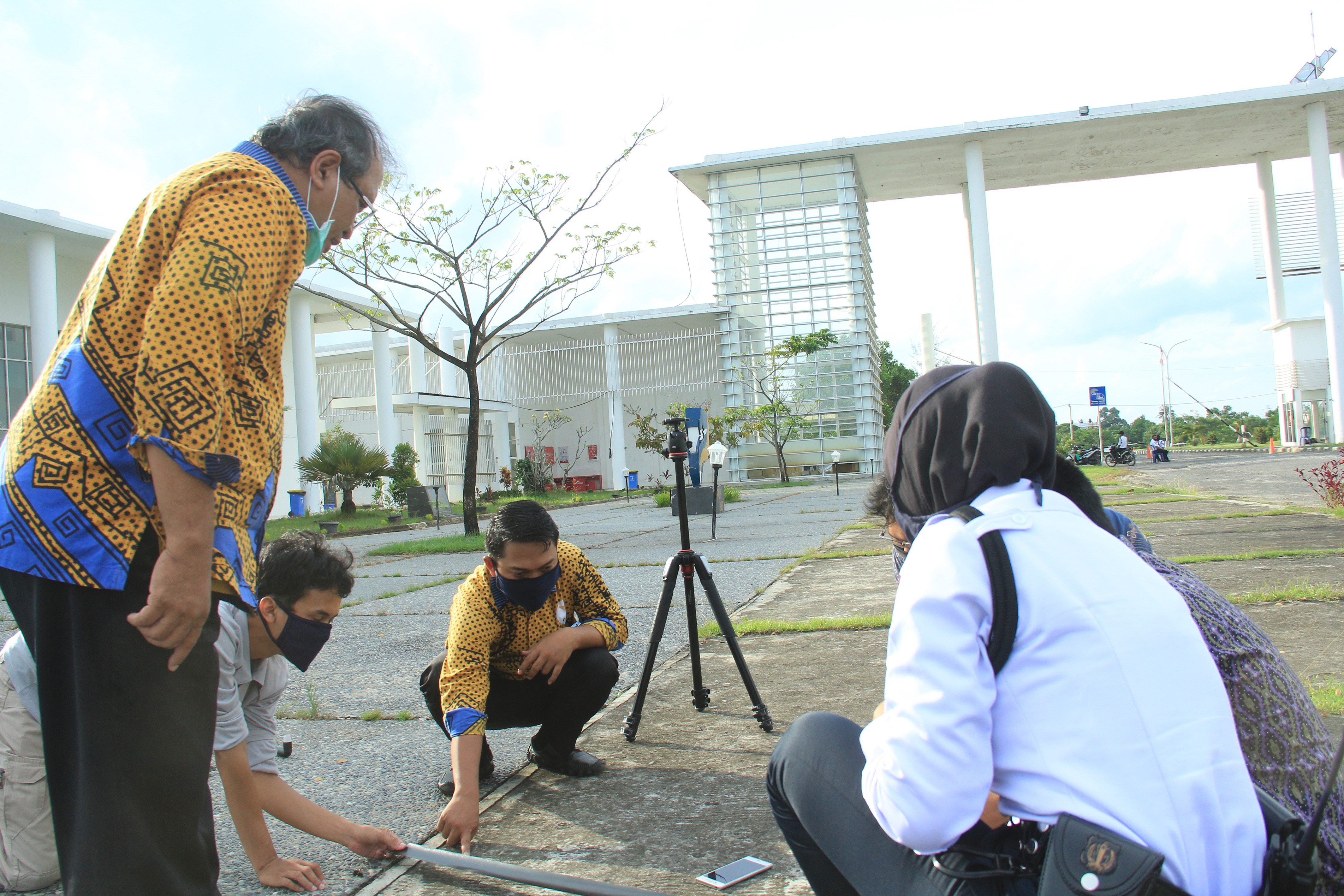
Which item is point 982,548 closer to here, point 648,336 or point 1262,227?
point 648,336

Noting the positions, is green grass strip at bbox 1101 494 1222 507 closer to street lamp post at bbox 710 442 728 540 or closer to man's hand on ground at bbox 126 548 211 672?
street lamp post at bbox 710 442 728 540

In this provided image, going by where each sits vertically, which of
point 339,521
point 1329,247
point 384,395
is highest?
point 1329,247

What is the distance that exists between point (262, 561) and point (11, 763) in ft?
2.18

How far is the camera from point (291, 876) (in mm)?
2135

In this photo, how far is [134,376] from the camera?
1503 millimetres

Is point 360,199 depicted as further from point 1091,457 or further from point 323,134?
point 1091,457

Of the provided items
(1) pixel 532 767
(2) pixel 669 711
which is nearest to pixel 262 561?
(1) pixel 532 767

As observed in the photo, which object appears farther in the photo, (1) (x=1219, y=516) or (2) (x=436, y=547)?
(2) (x=436, y=547)

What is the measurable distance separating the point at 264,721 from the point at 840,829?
1.54 metres

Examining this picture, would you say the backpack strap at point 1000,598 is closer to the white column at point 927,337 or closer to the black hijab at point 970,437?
the black hijab at point 970,437

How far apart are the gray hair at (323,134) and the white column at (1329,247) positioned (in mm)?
31215

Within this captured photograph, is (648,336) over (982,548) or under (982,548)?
over

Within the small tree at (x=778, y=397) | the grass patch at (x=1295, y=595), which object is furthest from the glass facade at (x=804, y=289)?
the grass patch at (x=1295, y=595)

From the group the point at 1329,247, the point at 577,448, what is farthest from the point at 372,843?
the point at 577,448
